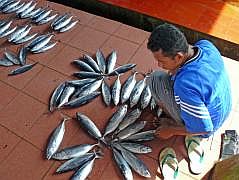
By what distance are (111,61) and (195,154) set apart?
137 centimetres

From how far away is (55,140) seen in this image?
2861 mm

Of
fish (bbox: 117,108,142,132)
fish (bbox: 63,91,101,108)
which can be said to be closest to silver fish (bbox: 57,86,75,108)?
fish (bbox: 63,91,101,108)

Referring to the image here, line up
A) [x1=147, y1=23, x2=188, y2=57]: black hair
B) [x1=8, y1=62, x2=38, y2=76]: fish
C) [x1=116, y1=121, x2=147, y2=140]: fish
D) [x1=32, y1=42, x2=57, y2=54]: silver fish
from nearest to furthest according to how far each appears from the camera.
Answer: [x1=147, y1=23, x2=188, y2=57]: black hair, [x1=116, y1=121, x2=147, y2=140]: fish, [x1=8, y1=62, x2=38, y2=76]: fish, [x1=32, y1=42, x2=57, y2=54]: silver fish

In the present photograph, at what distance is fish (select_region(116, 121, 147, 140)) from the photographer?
287 centimetres

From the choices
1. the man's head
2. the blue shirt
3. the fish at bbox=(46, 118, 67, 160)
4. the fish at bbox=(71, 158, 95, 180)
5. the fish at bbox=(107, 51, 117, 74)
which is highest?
the man's head

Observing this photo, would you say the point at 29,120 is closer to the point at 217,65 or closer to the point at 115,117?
the point at 115,117

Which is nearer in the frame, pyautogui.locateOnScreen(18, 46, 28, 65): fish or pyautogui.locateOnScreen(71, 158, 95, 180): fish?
pyautogui.locateOnScreen(71, 158, 95, 180): fish

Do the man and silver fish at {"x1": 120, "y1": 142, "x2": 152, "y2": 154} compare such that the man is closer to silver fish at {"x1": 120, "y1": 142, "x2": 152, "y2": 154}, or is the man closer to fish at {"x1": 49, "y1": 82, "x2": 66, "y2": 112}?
silver fish at {"x1": 120, "y1": 142, "x2": 152, "y2": 154}

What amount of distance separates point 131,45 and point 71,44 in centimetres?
71

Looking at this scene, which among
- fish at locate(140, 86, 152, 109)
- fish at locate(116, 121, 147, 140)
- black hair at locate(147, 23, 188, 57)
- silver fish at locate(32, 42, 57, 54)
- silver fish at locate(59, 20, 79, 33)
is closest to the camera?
black hair at locate(147, 23, 188, 57)

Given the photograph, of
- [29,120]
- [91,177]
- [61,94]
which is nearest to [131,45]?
[61,94]

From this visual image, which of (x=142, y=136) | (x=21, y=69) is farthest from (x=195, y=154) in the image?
(x=21, y=69)

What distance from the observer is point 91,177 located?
8.74ft

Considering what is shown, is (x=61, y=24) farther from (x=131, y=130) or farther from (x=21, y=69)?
(x=131, y=130)
